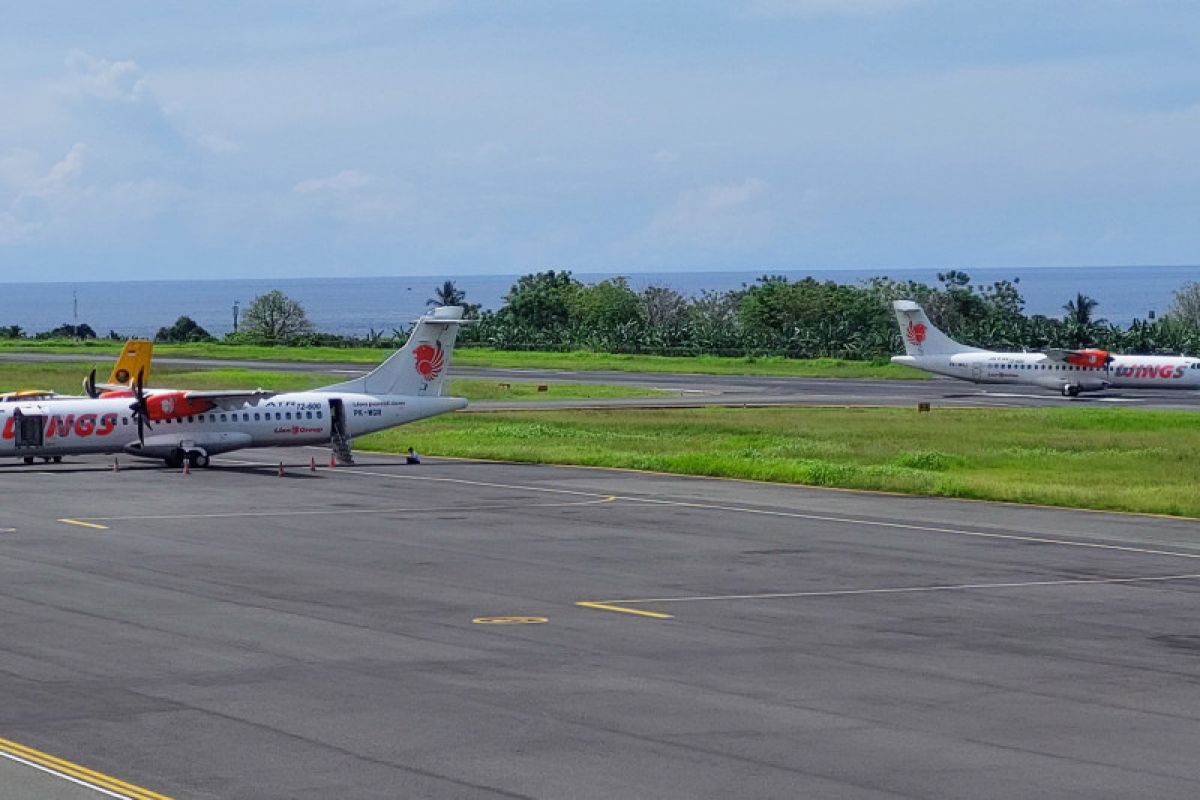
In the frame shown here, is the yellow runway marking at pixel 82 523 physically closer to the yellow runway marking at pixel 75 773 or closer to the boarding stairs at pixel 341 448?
the boarding stairs at pixel 341 448

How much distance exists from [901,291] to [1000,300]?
36.6 feet

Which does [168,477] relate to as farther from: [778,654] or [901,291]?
[901,291]

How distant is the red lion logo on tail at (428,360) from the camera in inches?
2549

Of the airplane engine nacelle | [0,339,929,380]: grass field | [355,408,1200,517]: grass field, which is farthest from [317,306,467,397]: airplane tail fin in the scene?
[0,339,929,380]: grass field

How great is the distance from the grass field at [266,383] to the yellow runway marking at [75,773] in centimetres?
7977

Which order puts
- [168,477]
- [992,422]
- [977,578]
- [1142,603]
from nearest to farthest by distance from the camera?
[1142,603]
[977,578]
[168,477]
[992,422]

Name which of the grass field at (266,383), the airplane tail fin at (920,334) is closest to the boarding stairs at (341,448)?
the grass field at (266,383)

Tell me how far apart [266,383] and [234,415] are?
48.4 metres

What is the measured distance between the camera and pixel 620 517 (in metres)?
46.7

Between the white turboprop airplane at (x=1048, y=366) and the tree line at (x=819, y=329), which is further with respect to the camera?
the tree line at (x=819, y=329)

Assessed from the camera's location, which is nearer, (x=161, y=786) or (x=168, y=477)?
(x=161, y=786)

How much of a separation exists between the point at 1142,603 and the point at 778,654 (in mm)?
8983

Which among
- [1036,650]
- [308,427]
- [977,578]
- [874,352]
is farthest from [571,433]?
[874,352]

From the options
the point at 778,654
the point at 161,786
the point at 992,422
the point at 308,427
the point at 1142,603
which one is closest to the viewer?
the point at 161,786
